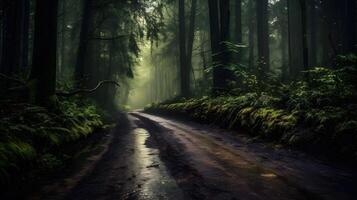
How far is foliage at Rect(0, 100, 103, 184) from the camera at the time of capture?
5191 millimetres

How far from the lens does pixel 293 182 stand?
15.5 ft

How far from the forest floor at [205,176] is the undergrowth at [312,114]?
48 cm

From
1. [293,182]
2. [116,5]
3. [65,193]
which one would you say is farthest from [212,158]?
[116,5]

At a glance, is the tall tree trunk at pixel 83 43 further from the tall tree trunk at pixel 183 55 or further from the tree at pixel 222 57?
the tall tree trunk at pixel 183 55

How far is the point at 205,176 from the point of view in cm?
503

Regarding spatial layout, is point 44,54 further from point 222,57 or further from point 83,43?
point 222,57

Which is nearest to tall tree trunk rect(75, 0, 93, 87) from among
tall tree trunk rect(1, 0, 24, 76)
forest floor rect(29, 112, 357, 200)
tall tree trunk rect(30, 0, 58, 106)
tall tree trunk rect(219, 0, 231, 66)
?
tall tree trunk rect(1, 0, 24, 76)

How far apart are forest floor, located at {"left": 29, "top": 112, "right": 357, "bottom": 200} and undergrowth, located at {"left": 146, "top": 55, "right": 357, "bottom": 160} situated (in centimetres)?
48

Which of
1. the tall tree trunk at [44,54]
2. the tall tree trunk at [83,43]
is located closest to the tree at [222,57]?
the tall tree trunk at [83,43]

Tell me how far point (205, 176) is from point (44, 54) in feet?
22.5

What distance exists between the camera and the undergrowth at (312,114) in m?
6.54

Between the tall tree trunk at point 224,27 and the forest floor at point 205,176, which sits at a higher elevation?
the tall tree trunk at point 224,27

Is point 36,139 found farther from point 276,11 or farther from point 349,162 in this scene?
point 276,11

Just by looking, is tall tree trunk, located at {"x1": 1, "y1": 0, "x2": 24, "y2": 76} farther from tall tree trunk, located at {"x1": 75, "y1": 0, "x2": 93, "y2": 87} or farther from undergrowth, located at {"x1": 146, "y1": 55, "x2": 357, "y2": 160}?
undergrowth, located at {"x1": 146, "y1": 55, "x2": 357, "y2": 160}
